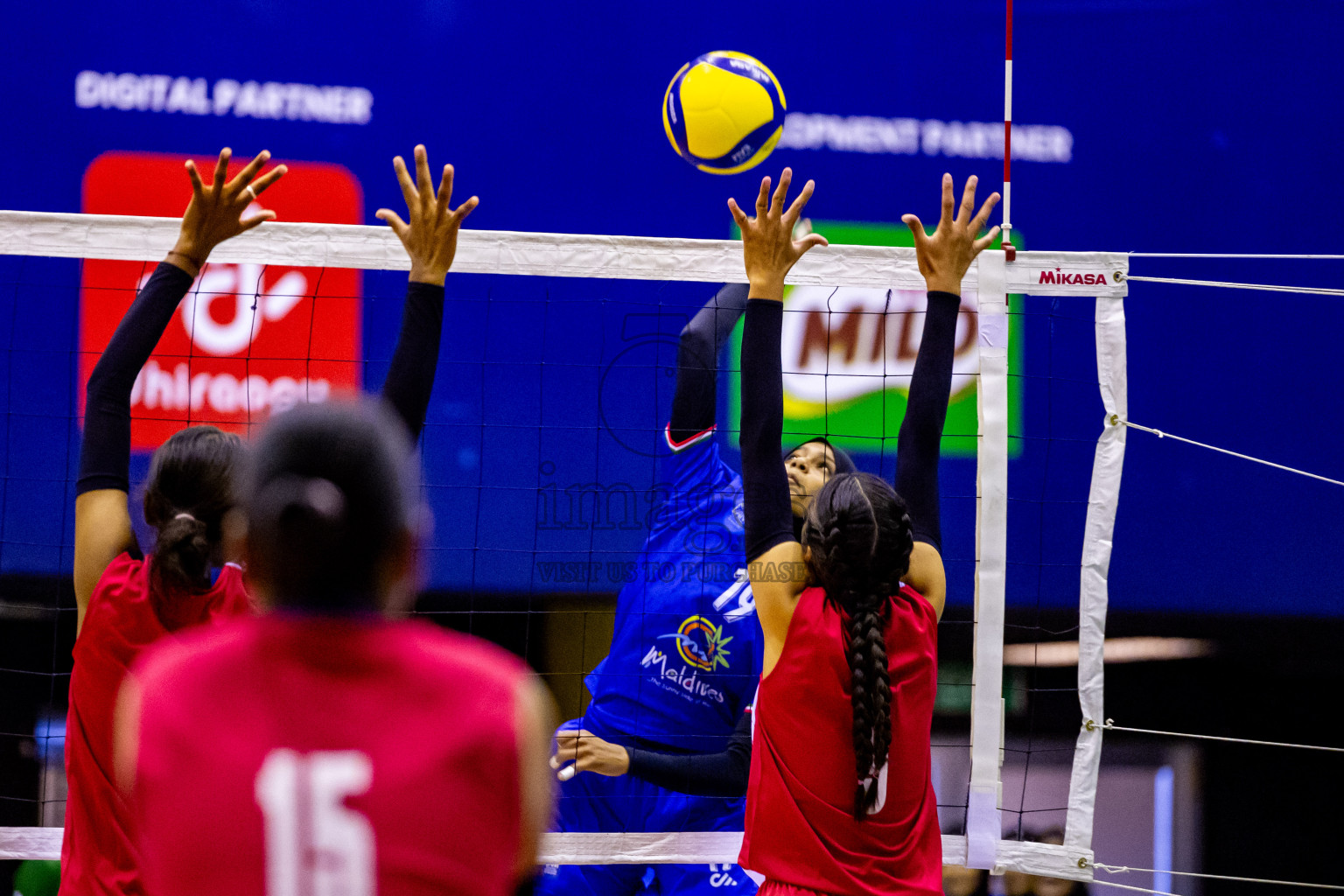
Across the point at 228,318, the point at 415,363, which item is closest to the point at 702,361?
the point at 415,363

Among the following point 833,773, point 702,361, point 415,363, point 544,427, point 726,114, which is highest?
point 726,114

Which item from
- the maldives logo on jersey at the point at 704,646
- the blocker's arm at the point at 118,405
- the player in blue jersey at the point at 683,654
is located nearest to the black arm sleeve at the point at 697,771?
the player in blue jersey at the point at 683,654

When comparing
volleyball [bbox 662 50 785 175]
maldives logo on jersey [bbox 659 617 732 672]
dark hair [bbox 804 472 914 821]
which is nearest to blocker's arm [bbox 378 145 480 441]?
dark hair [bbox 804 472 914 821]

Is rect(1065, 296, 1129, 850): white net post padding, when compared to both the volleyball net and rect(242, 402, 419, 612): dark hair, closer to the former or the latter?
the volleyball net

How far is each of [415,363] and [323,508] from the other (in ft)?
3.19

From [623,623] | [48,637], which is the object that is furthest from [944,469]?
[48,637]

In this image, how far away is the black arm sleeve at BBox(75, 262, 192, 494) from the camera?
1.94 metres

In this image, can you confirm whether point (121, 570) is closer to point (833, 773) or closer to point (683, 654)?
point (833, 773)

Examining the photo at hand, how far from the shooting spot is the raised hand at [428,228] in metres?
2.02

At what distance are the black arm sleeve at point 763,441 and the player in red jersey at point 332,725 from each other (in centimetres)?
110

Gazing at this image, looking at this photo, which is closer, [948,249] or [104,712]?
[104,712]

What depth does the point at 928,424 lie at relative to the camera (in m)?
2.21

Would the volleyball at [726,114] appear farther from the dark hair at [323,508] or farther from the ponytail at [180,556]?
the dark hair at [323,508]

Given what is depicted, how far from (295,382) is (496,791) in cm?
370
